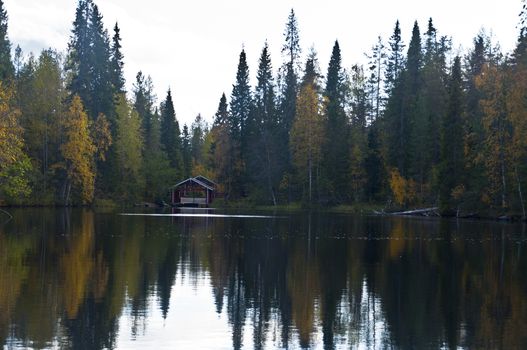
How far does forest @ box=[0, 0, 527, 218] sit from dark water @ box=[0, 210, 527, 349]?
33.8 m

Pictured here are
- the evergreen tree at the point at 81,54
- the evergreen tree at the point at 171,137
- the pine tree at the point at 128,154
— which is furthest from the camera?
the evergreen tree at the point at 171,137

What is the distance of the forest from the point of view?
67688 mm

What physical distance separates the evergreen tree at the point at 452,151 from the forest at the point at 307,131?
12 centimetres

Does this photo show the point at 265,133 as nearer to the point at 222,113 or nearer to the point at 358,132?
the point at 358,132

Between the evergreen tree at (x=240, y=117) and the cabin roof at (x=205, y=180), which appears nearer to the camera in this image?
the evergreen tree at (x=240, y=117)

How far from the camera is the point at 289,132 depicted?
98.9 meters

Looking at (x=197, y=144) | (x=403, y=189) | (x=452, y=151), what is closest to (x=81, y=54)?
(x=403, y=189)

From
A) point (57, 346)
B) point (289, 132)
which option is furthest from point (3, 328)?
point (289, 132)

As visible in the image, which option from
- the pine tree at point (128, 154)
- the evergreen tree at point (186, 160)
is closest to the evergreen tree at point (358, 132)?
the pine tree at point (128, 154)

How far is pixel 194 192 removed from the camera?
110875 mm

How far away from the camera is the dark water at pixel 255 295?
1291 cm

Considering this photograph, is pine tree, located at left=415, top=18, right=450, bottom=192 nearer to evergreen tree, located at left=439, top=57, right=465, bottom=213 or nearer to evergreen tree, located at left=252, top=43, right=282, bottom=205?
evergreen tree, located at left=439, top=57, right=465, bottom=213

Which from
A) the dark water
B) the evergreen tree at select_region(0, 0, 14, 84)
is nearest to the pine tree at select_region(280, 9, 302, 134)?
the evergreen tree at select_region(0, 0, 14, 84)

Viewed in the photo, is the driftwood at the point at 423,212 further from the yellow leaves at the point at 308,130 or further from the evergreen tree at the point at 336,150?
the yellow leaves at the point at 308,130
